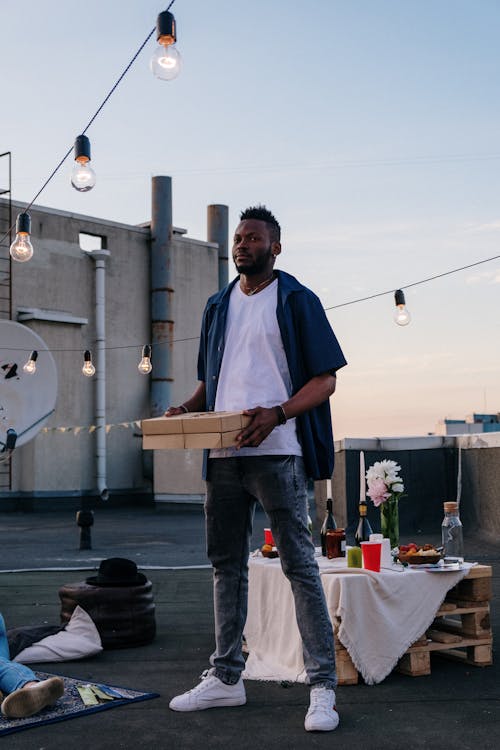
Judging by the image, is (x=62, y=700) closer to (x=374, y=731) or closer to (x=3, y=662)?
(x=3, y=662)

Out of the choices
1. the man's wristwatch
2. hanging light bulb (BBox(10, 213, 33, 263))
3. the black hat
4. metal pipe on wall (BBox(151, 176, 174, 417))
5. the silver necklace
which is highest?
metal pipe on wall (BBox(151, 176, 174, 417))

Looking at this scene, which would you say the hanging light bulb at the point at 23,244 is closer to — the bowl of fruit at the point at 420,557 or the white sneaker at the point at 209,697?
the bowl of fruit at the point at 420,557

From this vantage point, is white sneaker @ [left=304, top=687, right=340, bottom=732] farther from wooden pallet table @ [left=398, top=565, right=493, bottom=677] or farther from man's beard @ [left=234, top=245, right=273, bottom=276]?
man's beard @ [left=234, top=245, right=273, bottom=276]

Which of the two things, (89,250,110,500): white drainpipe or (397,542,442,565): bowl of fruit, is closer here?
(397,542,442,565): bowl of fruit

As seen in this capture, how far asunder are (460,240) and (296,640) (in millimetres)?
7819

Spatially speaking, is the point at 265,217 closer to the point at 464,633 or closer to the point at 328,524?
the point at 328,524

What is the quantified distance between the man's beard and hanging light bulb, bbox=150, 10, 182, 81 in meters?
1.40

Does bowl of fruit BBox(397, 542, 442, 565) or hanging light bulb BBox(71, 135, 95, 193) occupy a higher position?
hanging light bulb BBox(71, 135, 95, 193)

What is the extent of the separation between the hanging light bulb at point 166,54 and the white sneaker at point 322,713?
2.96m

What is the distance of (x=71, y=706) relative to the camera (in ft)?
12.2

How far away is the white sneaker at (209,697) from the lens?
364cm

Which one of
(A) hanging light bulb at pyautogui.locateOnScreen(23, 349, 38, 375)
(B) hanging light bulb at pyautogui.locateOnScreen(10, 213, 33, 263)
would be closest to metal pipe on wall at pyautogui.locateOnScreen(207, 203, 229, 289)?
(A) hanging light bulb at pyautogui.locateOnScreen(23, 349, 38, 375)

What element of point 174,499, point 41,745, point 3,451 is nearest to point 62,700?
point 41,745

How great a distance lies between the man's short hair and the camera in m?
3.63
